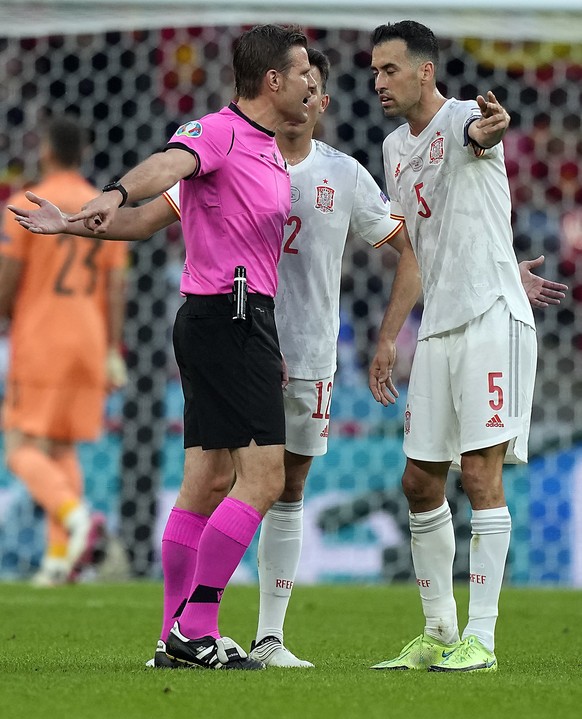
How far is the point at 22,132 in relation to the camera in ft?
29.4

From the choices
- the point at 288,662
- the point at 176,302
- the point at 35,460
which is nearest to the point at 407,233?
the point at 288,662

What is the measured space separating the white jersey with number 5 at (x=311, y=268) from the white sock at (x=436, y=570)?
620 mm

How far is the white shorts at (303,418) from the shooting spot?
15.3ft

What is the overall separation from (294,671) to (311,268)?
1.32 metres

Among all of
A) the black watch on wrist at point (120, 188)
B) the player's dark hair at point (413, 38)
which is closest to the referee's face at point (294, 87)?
the player's dark hair at point (413, 38)

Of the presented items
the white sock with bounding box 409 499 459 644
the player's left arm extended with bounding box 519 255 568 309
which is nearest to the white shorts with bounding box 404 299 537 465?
the white sock with bounding box 409 499 459 644

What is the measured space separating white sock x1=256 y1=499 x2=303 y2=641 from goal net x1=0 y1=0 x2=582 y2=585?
3.29 m

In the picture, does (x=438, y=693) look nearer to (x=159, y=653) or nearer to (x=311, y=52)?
(x=159, y=653)

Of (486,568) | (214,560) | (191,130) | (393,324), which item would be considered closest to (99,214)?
(191,130)

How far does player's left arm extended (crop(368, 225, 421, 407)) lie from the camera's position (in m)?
4.64

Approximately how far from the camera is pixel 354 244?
30.2ft

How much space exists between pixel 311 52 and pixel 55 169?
3.47 meters

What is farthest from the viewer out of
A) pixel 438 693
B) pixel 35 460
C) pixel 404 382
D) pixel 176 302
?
pixel 404 382

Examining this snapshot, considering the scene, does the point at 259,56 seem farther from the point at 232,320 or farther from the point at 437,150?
the point at 232,320
